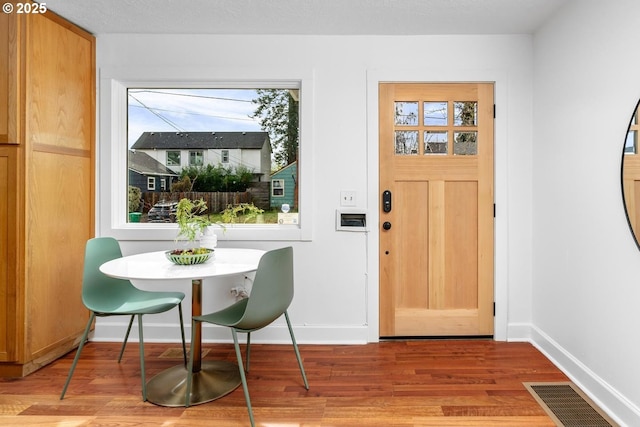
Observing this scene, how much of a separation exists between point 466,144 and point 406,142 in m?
0.46

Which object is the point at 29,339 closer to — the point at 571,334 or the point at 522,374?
the point at 522,374

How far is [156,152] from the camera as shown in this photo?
323 centimetres

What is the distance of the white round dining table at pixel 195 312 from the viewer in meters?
2.05

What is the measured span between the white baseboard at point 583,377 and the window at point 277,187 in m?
2.07

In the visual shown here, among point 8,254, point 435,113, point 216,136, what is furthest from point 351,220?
point 8,254

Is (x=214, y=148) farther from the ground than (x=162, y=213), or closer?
farther from the ground

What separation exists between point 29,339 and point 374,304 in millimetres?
2314

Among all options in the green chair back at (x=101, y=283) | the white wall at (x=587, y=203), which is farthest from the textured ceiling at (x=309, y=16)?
the green chair back at (x=101, y=283)

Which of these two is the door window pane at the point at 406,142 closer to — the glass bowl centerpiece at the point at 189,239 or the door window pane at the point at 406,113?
the door window pane at the point at 406,113

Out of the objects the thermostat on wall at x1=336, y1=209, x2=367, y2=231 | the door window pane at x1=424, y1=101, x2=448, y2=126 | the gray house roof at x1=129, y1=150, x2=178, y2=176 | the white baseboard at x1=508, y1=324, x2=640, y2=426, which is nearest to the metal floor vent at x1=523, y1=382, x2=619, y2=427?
the white baseboard at x1=508, y1=324, x2=640, y2=426

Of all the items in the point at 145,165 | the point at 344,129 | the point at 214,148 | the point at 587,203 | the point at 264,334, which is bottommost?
the point at 264,334

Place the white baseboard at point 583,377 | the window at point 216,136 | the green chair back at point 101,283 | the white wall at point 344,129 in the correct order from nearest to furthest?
the white baseboard at point 583,377 → the green chair back at point 101,283 → the white wall at point 344,129 → the window at point 216,136

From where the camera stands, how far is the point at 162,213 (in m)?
3.22

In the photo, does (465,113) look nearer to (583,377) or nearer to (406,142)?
(406,142)
